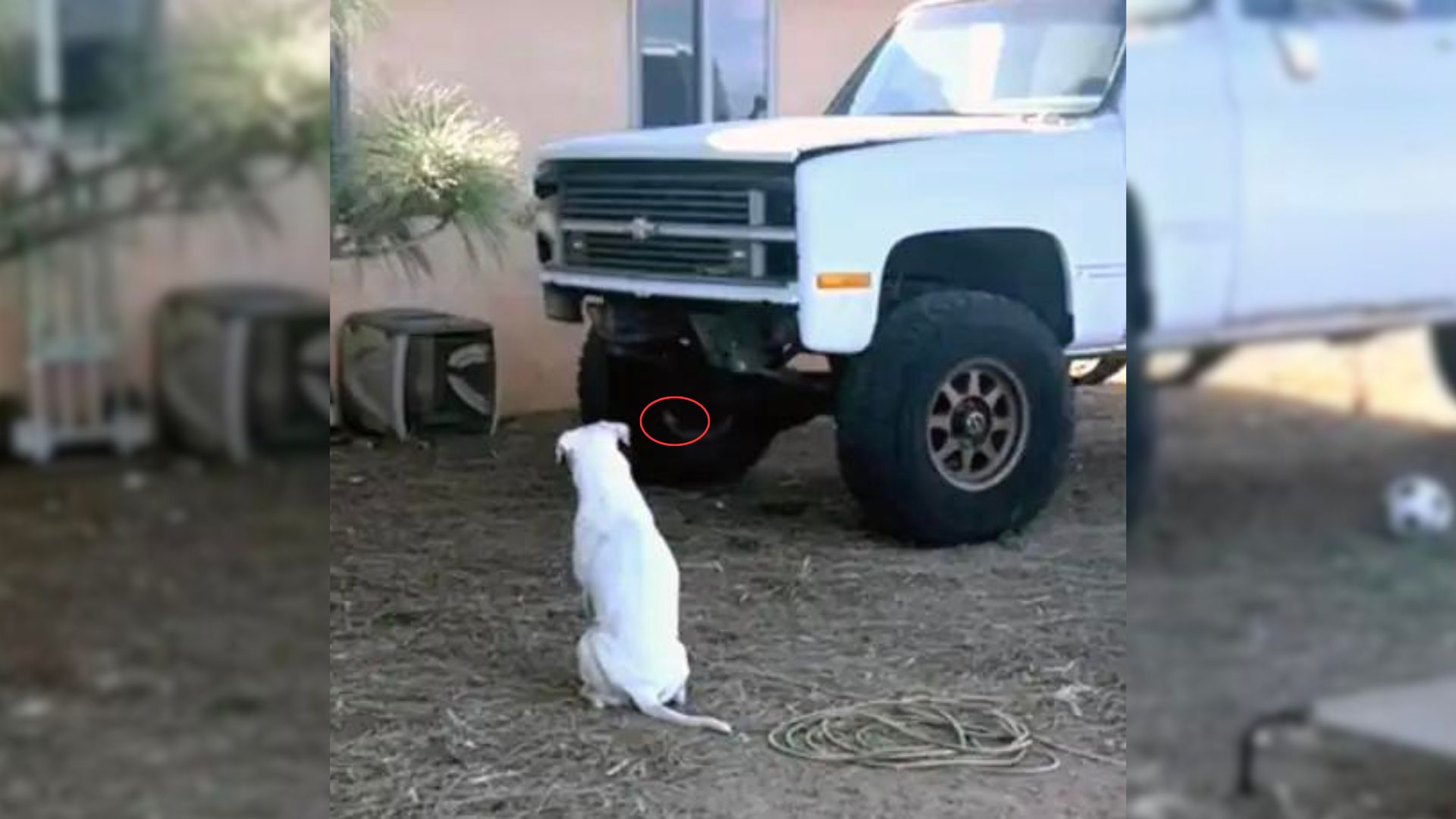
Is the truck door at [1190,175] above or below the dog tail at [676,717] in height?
above

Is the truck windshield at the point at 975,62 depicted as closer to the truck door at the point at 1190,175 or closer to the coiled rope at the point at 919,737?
the coiled rope at the point at 919,737

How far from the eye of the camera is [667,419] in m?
5.24

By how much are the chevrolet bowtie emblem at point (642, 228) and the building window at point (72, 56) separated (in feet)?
13.0

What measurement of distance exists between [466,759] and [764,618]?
3.90 feet

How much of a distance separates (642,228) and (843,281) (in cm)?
65

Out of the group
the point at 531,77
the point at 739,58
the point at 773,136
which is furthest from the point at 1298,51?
the point at 739,58

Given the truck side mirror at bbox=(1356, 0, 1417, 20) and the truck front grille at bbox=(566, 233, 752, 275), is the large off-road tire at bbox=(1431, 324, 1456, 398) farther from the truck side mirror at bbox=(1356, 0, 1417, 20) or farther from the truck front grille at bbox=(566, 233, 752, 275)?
the truck front grille at bbox=(566, 233, 752, 275)

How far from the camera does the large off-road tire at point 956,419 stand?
462 centimetres

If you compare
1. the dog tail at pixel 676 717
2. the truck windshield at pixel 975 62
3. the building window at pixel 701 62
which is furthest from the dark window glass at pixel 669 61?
the dog tail at pixel 676 717

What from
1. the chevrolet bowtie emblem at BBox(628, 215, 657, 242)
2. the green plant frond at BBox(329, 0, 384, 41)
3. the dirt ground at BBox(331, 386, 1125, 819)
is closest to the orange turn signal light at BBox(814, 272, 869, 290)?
the chevrolet bowtie emblem at BBox(628, 215, 657, 242)

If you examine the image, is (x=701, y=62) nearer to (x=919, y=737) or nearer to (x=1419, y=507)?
(x=919, y=737)

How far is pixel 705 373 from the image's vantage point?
5.01 metres

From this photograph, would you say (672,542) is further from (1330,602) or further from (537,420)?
(1330,602)

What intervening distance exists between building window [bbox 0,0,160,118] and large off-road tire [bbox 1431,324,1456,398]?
2.05 ft
